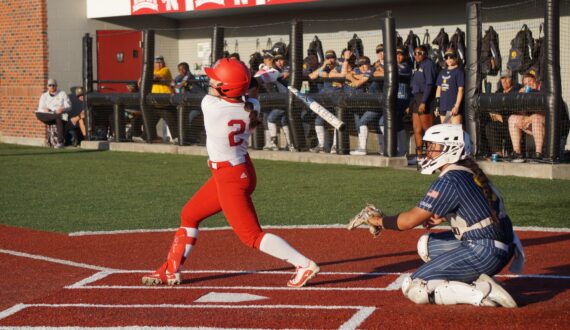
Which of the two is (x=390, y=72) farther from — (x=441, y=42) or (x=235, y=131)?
(x=235, y=131)

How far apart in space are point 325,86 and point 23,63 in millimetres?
10780

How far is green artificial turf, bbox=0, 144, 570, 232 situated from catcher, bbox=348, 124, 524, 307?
390 centimetres

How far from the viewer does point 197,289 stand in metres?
7.33

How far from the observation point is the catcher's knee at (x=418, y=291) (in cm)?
647

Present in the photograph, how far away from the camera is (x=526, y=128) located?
14.5 meters

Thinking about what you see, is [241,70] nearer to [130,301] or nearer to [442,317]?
[130,301]

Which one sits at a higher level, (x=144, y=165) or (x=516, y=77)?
(x=516, y=77)

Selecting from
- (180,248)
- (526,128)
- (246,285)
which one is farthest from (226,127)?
(526,128)

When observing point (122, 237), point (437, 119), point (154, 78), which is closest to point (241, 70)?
point (122, 237)

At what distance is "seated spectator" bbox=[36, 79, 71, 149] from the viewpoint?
895 inches

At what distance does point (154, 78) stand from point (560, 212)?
12.3 m

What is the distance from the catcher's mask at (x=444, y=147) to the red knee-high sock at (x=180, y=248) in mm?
2049

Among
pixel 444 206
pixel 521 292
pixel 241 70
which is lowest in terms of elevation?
pixel 521 292

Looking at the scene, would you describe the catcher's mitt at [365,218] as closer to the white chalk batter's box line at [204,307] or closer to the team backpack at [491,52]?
the white chalk batter's box line at [204,307]
